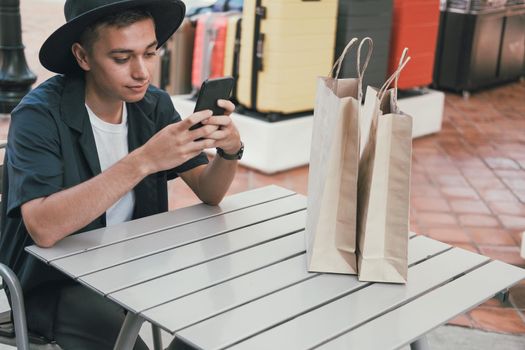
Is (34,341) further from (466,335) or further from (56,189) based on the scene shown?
(466,335)

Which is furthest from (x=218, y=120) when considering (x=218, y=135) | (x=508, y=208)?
(x=508, y=208)

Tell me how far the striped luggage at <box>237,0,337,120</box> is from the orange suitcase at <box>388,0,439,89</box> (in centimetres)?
72

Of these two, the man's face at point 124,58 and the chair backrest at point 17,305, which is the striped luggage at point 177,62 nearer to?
the man's face at point 124,58

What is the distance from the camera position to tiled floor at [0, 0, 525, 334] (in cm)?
356

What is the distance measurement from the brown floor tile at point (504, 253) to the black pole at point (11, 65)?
124 inches

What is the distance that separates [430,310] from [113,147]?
0.89 m

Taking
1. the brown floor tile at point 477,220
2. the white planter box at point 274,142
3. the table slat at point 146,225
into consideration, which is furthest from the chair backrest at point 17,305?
the white planter box at point 274,142

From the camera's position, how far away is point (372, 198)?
1.58 metres

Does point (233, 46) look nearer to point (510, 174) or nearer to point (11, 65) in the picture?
point (11, 65)

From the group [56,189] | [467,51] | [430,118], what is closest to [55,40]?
[56,189]

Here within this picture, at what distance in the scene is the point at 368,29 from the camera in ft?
15.9

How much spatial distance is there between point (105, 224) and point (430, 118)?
392 cm

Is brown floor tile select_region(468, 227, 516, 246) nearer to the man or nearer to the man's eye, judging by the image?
the man

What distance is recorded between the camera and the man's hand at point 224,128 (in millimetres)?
1770
